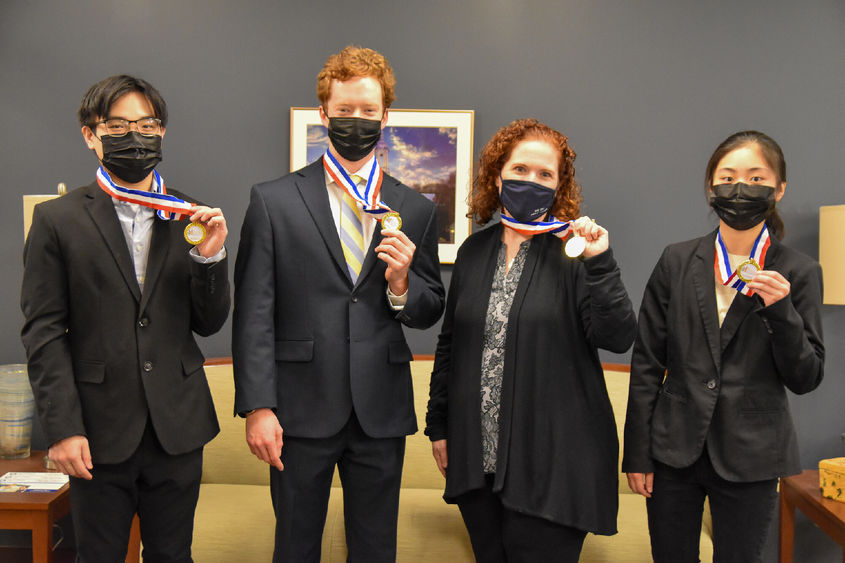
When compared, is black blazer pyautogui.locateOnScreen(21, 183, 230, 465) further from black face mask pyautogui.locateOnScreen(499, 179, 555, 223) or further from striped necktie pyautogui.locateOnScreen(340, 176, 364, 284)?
black face mask pyautogui.locateOnScreen(499, 179, 555, 223)

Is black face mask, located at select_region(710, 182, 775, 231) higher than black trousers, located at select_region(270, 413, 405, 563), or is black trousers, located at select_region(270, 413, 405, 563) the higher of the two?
black face mask, located at select_region(710, 182, 775, 231)

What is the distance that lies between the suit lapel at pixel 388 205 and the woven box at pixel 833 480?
2.05m

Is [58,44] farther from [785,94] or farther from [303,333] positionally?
[785,94]

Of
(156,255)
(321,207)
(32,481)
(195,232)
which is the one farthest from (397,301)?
(32,481)

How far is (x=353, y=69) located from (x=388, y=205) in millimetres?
400

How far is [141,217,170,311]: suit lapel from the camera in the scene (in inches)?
69.0

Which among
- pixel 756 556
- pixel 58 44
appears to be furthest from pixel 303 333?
pixel 58 44

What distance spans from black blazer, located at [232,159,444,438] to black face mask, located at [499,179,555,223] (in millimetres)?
353

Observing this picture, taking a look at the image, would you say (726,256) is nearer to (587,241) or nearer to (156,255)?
(587,241)

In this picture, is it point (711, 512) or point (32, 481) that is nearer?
point (711, 512)

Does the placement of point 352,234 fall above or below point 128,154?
below

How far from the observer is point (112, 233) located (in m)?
1.75

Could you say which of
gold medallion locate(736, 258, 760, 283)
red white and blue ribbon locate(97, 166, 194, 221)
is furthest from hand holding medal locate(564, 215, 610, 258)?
red white and blue ribbon locate(97, 166, 194, 221)

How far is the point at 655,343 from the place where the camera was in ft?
6.54
